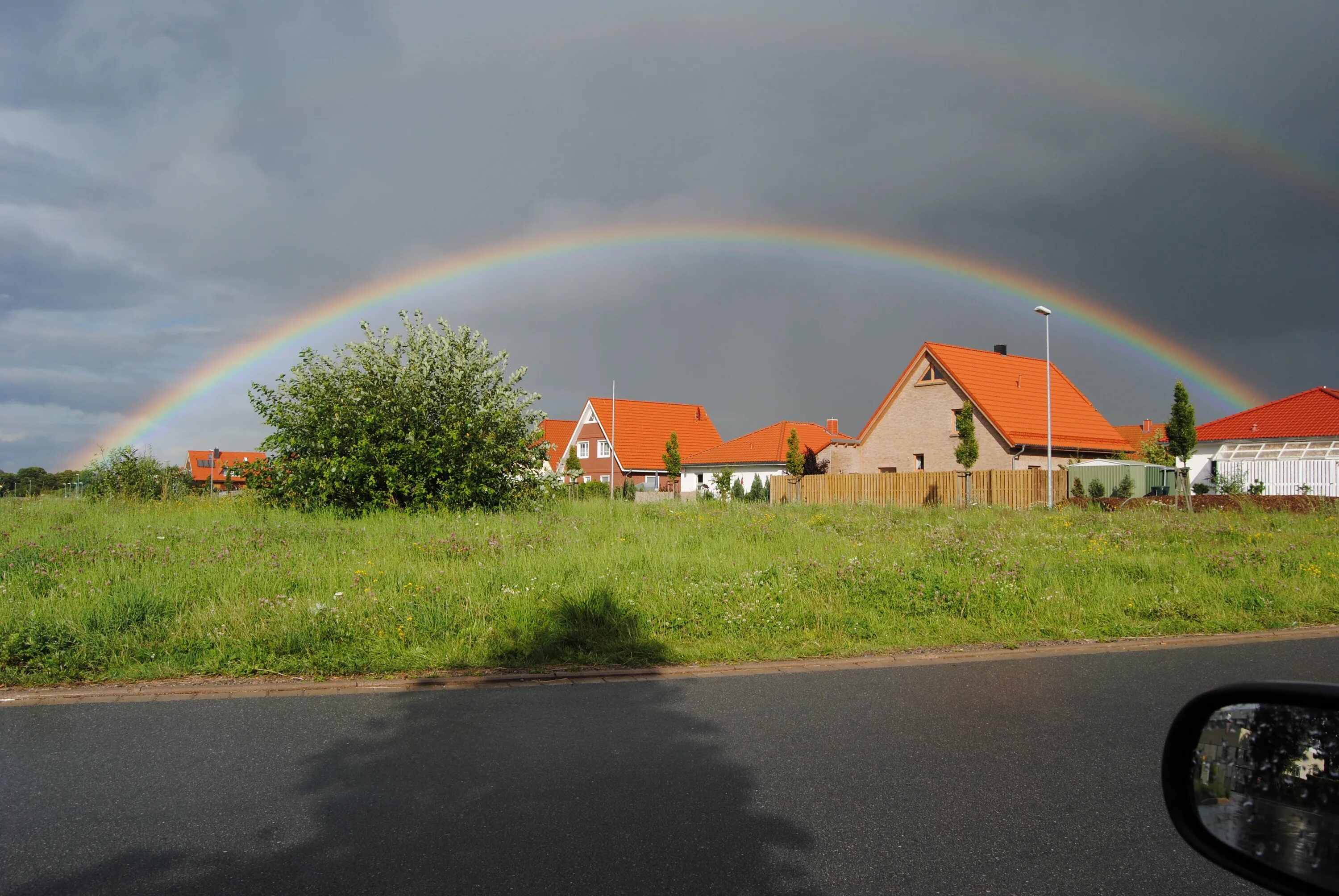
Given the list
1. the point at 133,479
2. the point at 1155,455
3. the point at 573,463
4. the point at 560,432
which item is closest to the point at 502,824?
the point at 133,479

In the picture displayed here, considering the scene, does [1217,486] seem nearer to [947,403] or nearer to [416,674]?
[947,403]

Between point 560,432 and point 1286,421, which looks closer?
point 1286,421

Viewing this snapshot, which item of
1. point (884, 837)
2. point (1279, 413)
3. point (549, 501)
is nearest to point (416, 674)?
point (884, 837)

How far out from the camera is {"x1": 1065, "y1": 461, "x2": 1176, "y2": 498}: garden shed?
3497 cm

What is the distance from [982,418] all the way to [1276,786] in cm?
4245

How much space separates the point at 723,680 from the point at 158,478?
1888 centimetres

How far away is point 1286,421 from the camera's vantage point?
46.8 meters

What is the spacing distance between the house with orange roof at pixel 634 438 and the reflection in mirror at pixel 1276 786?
192 feet

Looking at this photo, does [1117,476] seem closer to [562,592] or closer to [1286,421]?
[1286,421]

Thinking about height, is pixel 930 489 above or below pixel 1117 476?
below

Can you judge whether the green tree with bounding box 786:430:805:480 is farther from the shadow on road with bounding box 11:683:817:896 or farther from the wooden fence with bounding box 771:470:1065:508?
the shadow on road with bounding box 11:683:817:896

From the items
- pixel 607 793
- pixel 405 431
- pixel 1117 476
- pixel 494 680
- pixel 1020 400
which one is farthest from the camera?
pixel 1020 400

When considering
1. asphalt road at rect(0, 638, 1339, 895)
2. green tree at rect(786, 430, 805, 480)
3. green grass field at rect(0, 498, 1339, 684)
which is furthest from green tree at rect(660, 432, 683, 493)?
asphalt road at rect(0, 638, 1339, 895)

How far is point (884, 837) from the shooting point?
388 centimetres
